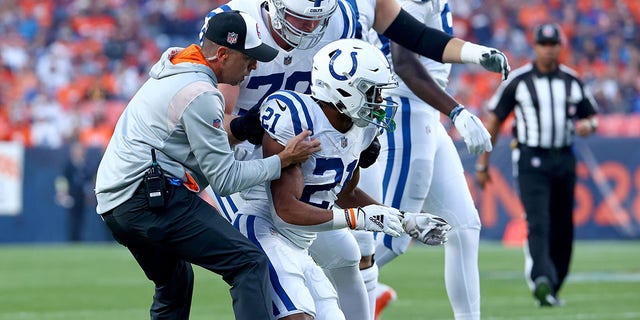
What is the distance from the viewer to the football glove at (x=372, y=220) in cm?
470

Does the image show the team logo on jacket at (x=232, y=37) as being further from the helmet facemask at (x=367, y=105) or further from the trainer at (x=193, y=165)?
the helmet facemask at (x=367, y=105)

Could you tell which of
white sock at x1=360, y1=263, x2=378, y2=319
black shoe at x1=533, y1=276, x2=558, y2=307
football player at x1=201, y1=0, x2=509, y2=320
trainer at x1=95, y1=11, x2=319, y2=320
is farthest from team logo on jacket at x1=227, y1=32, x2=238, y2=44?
black shoe at x1=533, y1=276, x2=558, y2=307

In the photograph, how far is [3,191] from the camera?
1656cm

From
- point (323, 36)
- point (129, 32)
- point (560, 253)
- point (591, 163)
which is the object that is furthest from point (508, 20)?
point (323, 36)

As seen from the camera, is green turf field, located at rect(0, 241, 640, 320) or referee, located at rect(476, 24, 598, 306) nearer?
green turf field, located at rect(0, 241, 640, 320)

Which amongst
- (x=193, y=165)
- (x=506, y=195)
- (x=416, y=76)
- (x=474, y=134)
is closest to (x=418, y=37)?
(x=416, y=76)

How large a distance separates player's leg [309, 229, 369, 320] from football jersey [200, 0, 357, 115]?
69 cm

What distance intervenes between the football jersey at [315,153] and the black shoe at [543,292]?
11.9 feet

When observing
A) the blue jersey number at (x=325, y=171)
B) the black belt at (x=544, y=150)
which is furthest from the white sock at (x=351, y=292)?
the black belt at (x=544, y=150)

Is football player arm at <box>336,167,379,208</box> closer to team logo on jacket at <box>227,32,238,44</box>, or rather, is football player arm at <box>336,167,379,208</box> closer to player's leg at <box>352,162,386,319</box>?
player's leg at <box>352,162,386,319</box>

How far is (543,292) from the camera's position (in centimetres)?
834

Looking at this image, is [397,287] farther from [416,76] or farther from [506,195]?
[506,195]

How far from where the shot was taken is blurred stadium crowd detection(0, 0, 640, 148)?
59.9 feet

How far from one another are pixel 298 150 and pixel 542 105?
4899mm
